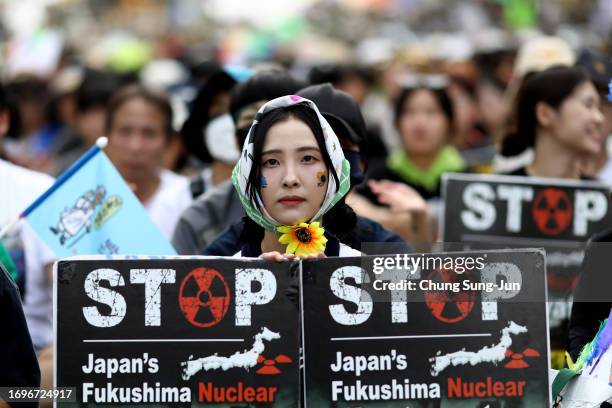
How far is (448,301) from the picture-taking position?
4840mm

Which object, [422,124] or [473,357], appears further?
[422,124]

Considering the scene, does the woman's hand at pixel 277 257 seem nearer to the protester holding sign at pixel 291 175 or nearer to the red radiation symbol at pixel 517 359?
the protester holding sign at pixel 291 175

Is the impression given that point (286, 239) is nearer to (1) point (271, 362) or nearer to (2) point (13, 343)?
(1) point (271, 362)

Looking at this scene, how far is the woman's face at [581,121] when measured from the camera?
809 centimetres

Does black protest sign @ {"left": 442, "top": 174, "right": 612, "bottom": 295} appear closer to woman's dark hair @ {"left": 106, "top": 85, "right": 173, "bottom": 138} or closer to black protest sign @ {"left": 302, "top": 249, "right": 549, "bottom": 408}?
woman's dark hair @ {"left": 106, "top": 85, "right": 173, "bottom": 138}

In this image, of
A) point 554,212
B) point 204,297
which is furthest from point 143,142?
point 204,297

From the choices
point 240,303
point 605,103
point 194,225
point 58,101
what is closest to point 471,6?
point 58,101

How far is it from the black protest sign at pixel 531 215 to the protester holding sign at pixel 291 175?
254 cm

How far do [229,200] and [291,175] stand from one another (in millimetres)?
2156

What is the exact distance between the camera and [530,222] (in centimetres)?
770

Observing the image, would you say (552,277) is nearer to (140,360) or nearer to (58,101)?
(140,360)

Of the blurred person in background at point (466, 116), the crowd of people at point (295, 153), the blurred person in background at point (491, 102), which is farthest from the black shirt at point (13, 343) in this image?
the blurred person in background at point (491, 102)

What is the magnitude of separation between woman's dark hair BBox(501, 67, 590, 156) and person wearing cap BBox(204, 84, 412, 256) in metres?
1.97

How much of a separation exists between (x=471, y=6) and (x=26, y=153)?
1265 centimetres
